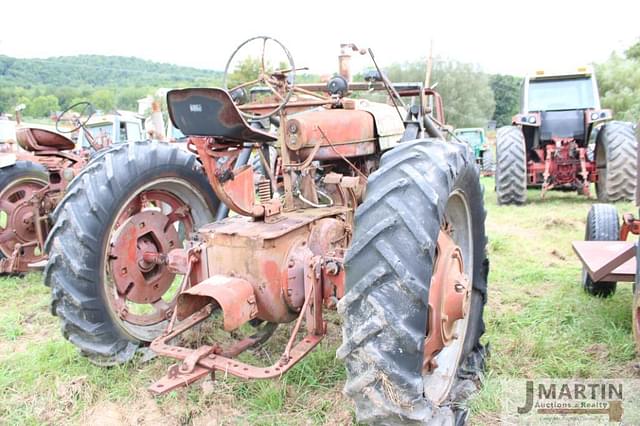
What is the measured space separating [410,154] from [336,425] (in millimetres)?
1346

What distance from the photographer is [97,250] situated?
2758 millimetres

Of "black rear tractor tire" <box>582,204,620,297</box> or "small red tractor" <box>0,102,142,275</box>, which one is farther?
"small red tractor" <box>0,102,142,275</box>

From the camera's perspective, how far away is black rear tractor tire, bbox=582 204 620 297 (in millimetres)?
4008

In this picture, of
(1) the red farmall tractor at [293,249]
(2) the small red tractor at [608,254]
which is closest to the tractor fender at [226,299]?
(1) the red farmall tractor at [293,249]

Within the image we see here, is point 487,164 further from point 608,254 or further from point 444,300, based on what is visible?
point 444,300

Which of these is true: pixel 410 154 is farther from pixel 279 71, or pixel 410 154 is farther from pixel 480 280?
pixel 279 71

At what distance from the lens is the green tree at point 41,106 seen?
22.0 metres

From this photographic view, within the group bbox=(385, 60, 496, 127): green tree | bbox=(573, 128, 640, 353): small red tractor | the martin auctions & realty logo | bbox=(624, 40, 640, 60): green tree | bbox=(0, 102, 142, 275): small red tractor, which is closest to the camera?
the martin auctions & realty logo

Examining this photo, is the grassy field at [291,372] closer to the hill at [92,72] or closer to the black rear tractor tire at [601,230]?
the black rear tractor tire at [601,230]

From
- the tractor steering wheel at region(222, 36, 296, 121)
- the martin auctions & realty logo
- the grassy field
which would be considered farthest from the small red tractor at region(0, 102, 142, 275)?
the martin auctions & realty logo

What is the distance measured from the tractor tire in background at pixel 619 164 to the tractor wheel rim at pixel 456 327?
6512mm

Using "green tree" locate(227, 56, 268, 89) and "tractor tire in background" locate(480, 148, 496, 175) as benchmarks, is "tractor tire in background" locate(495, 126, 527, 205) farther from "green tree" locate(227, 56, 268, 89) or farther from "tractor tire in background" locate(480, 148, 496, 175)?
"tractor tire in background" locate(480, 148, 496, 175)

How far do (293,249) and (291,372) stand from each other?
77cm

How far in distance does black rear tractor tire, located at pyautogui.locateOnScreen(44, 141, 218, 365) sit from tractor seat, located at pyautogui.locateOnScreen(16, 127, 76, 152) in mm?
2021
